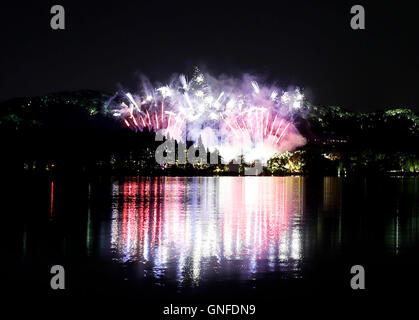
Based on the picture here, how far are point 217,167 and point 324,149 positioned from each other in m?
42.7

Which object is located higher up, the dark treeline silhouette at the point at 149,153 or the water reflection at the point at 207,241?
the dark treeline silhouette at the point at 149,153

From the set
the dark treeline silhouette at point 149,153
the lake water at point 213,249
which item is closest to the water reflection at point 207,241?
the lake water at point 213,249

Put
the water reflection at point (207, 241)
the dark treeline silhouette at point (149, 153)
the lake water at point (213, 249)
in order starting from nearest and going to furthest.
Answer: the lake water at point (213, 249) → the water reflection at point (207, 241) → the dark treeline silhouette at point (149, 153)

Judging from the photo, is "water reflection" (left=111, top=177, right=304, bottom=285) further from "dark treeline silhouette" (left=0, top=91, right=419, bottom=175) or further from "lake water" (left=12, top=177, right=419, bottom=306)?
"dark treeline silhouette" (left=0, top=91, right=419, bottom=175)

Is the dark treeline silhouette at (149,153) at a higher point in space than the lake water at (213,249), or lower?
higher

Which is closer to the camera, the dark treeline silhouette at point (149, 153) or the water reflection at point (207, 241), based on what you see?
the water reflection at point (207, 241)

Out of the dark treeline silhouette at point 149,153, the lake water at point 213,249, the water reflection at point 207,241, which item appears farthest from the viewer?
the dark treeline silhouette at point 149,153

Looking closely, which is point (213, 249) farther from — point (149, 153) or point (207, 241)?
point (149, 153)

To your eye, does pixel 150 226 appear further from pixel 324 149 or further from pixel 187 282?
pixel 324 149

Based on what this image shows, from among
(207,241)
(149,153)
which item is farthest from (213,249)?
(149,153)

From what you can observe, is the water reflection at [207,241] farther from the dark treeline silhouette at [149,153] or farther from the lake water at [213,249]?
the dark treeline silhouette at [149,153]

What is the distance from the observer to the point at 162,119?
105125 mm

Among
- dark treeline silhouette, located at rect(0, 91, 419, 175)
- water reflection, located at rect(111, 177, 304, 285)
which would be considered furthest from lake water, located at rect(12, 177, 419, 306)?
dark treeline silhouette, located at rect(0, 91, 419, 175)
